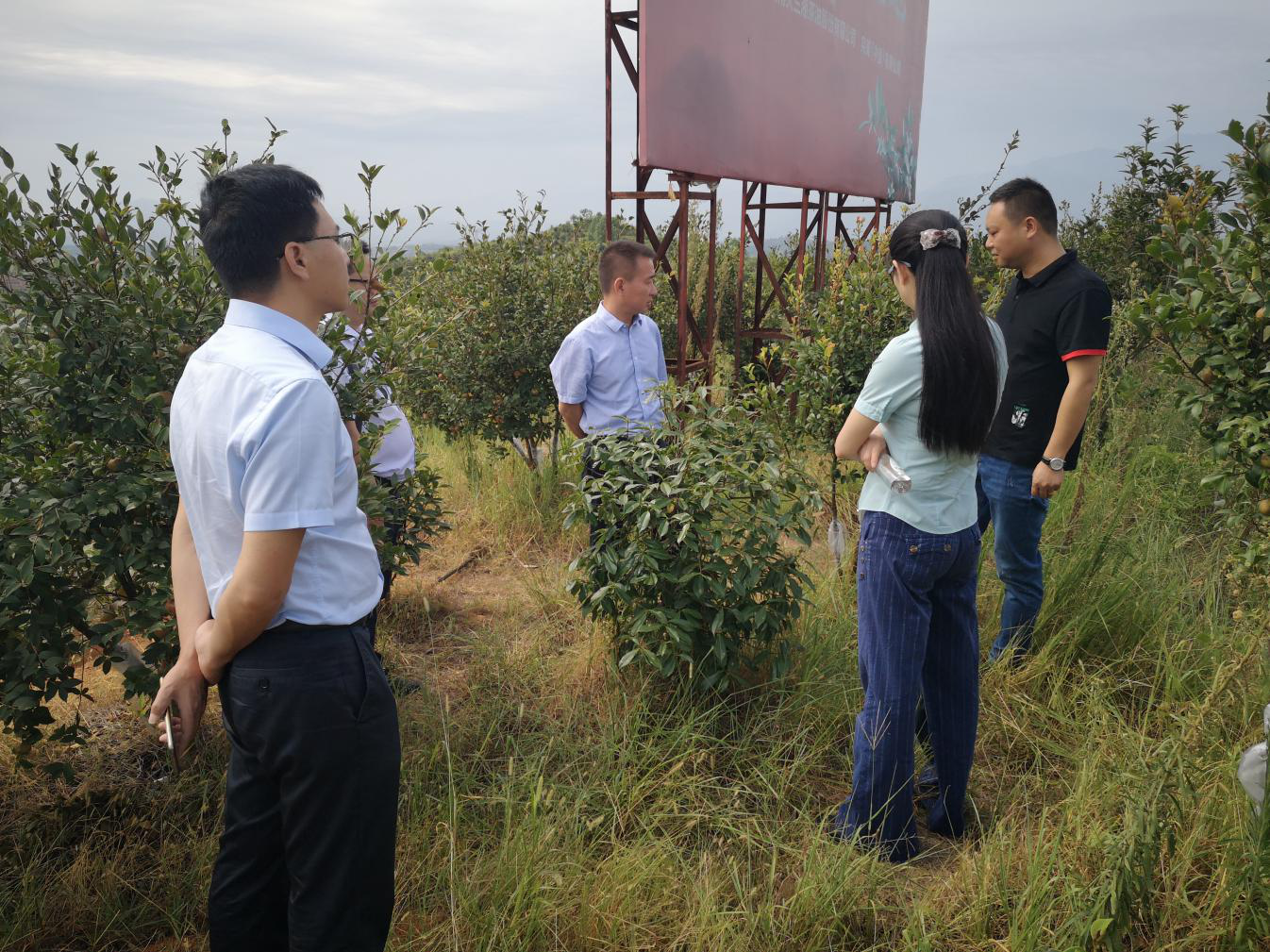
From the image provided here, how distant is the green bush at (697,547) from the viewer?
2.96 meters

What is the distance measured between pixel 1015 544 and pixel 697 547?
1417 mm

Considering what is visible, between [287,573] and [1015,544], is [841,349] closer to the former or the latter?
[1015,544]

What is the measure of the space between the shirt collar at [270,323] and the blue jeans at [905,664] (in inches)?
65.4

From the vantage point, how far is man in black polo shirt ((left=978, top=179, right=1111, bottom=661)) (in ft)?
10.6

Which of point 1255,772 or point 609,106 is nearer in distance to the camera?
point 1255,772

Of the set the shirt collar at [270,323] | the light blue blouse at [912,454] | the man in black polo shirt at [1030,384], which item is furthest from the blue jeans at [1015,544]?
the shirt collar at [270,323]

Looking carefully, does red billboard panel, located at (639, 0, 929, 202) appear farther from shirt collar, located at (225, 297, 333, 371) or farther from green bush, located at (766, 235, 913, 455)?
shirt collar, located at (225, 297, 333, 371)

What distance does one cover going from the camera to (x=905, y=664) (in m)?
2.46

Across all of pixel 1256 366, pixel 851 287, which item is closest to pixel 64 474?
pixel 1256 366

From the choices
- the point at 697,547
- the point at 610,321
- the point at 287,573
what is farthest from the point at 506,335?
the point at 287,573

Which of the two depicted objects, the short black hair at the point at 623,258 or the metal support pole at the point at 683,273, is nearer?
the short black hair at the point at 623,258

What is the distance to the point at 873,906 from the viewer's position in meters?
2.24

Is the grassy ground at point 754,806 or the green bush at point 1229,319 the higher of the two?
the green bush at point 1229,319

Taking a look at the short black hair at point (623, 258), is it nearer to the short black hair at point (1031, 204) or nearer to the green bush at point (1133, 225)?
the short black hair at point (1031, 204)
